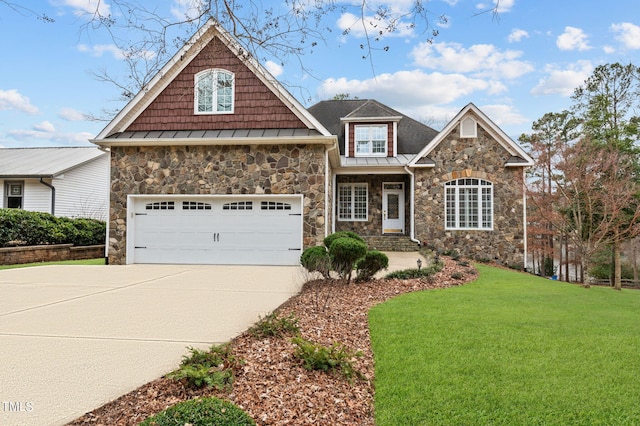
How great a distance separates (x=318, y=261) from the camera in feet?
26.7

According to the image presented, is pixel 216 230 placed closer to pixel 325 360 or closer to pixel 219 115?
pixel 219 115

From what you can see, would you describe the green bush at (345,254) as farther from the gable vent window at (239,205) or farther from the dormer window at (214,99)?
the dormer window at (214,99)

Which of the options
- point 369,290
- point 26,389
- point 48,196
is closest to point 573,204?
point 369,290

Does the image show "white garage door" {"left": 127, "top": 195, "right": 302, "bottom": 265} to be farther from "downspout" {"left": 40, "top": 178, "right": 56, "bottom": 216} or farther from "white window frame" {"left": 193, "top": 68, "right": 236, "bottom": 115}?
"downspout" {"left": 40, "top": 178, "right": 56, "bottom": 216}

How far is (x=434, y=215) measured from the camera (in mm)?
16078

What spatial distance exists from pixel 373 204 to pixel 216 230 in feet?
26.5

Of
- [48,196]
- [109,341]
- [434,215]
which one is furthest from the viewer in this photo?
[48,196]

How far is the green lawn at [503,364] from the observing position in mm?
3172

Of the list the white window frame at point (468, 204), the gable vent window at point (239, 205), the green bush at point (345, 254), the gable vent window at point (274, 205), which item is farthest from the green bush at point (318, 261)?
the white window frame at point (468, 204)

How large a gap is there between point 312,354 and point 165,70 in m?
10.8

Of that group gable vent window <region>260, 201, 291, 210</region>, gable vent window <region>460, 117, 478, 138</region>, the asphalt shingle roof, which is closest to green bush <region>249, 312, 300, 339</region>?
gable vent window <region>260, 201, 291, 210</region>

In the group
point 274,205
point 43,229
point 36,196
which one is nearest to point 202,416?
point 274,205

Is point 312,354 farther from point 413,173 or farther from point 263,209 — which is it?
point 413,173

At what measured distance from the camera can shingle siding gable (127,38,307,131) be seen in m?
12.2
